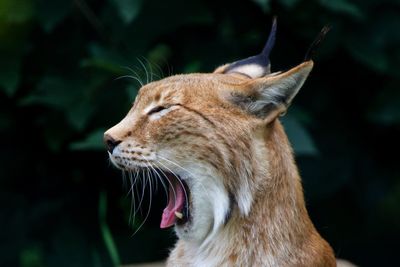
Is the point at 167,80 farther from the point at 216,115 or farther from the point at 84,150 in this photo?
the point at 84,150

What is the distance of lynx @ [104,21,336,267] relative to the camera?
4.54 meters

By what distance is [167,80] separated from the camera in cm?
477

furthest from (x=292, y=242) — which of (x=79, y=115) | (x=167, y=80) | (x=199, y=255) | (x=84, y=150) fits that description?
(x=84, y=150)

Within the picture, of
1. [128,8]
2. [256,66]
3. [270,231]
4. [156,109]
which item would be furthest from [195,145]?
[128,8]

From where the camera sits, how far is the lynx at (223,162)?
4.54 metres

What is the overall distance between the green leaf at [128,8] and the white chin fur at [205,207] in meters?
2.10

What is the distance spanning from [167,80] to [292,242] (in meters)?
0.91

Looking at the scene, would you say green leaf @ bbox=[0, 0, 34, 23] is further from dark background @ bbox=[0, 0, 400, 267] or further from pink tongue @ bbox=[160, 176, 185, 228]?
pink tongue @ bbox=[160, 176, 185, 228]

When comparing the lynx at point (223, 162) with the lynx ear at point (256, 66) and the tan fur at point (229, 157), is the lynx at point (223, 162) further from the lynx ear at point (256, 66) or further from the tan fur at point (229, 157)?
the lynx ear at point (256, 66)

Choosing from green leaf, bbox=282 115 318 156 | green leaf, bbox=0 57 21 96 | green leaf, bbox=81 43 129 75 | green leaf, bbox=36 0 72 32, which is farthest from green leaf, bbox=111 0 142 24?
green leaf, bbox=282 115 318 156

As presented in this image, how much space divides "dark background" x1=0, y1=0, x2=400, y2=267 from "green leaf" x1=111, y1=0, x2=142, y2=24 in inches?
4.8

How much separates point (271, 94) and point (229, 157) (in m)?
0.32

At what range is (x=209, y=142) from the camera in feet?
14.9

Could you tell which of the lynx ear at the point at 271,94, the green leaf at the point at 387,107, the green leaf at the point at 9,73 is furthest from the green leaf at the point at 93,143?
the lynx ear at the point at 271,94
